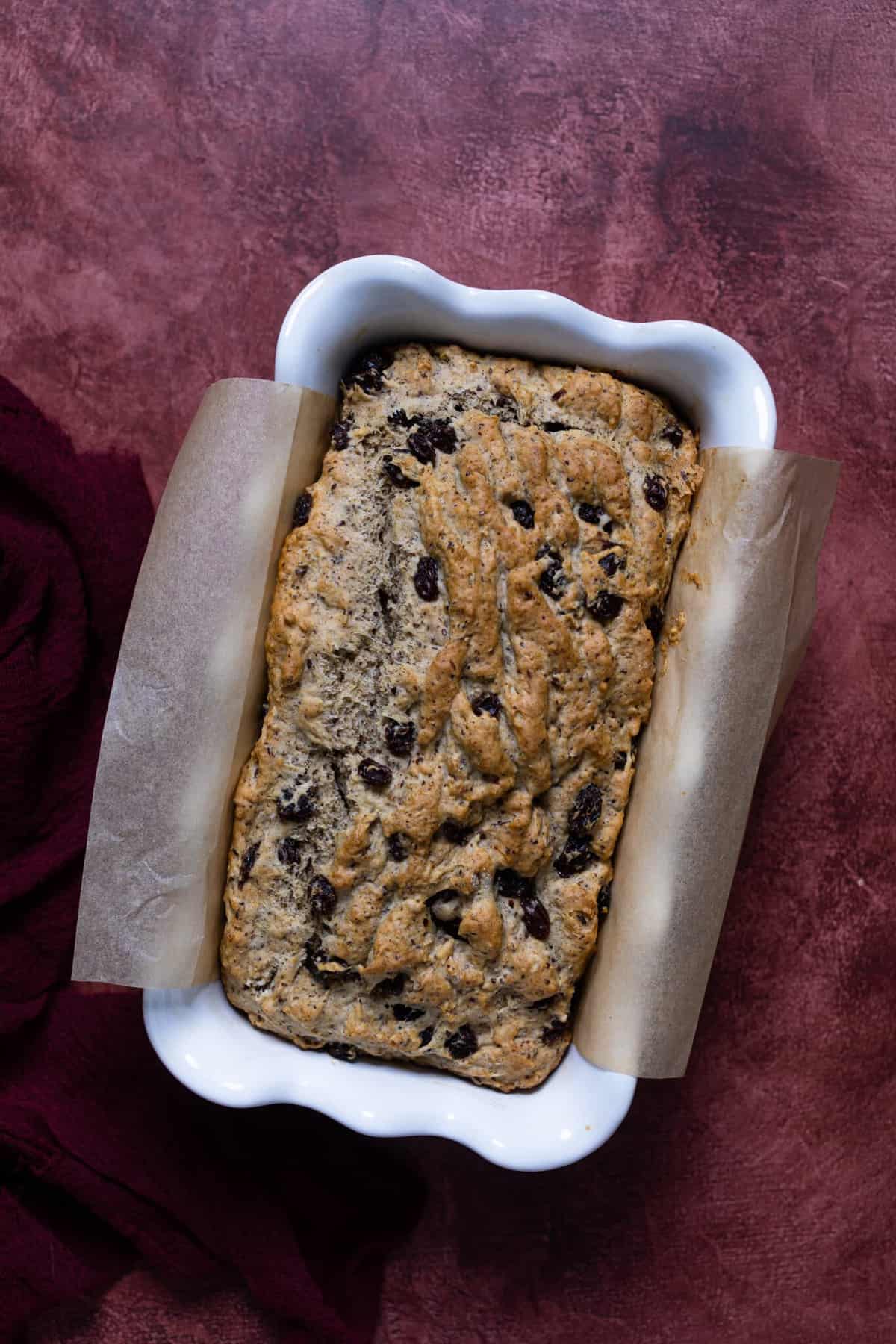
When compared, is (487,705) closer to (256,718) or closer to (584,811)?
(584,811)

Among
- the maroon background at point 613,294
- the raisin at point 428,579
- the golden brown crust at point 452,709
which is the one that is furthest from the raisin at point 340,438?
the maroon background at point 613,294

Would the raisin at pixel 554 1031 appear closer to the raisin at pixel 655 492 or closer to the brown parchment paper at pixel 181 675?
the brown parchment paper at pixel 181 675

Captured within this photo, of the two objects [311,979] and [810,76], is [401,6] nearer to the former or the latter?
[810,76]

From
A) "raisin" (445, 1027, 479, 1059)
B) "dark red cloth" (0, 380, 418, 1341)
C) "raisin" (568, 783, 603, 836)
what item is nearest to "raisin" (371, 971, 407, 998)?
"raisin" (445, 1027, 479, 1059)

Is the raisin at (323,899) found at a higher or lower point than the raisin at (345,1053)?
higher

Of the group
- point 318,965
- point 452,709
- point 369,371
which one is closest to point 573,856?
point 452,709
